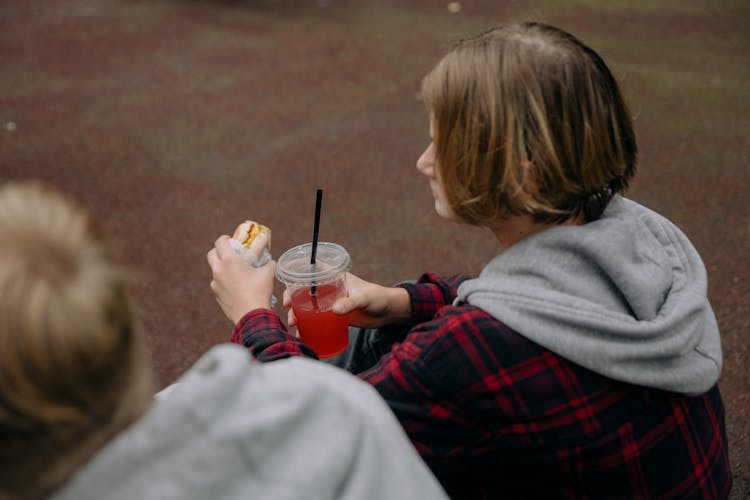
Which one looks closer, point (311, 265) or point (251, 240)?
point (251, 240)

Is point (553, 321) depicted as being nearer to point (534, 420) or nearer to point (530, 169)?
point (534, 420)

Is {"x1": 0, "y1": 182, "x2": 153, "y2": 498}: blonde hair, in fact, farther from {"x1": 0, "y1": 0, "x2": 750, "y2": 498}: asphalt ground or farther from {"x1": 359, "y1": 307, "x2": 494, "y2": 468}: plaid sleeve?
{"x1": 0, "y1": 0, "x2": 750, "y2": 498}: asphalt ground

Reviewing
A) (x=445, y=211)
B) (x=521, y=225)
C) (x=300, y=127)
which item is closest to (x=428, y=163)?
(x=445, y=211)

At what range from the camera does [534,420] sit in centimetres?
141

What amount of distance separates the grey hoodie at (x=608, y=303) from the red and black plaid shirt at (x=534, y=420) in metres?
0.04

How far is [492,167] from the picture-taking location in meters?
1.55

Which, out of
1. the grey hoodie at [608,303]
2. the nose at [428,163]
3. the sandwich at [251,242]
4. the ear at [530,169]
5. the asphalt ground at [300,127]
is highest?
the ear at [530,169]

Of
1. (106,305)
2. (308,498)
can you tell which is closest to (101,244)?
(106,305)

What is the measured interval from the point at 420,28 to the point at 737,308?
4.33 m

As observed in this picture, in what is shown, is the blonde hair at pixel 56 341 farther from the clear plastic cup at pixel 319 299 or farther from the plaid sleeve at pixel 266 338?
the clear plastic cup at pixel 319 299

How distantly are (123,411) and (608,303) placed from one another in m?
0.88

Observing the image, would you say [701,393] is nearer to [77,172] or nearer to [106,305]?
[106,305]

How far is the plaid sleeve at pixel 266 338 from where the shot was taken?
1.63 m

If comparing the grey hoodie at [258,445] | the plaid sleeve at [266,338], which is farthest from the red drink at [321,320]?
the grey hoodie at [258,445]
